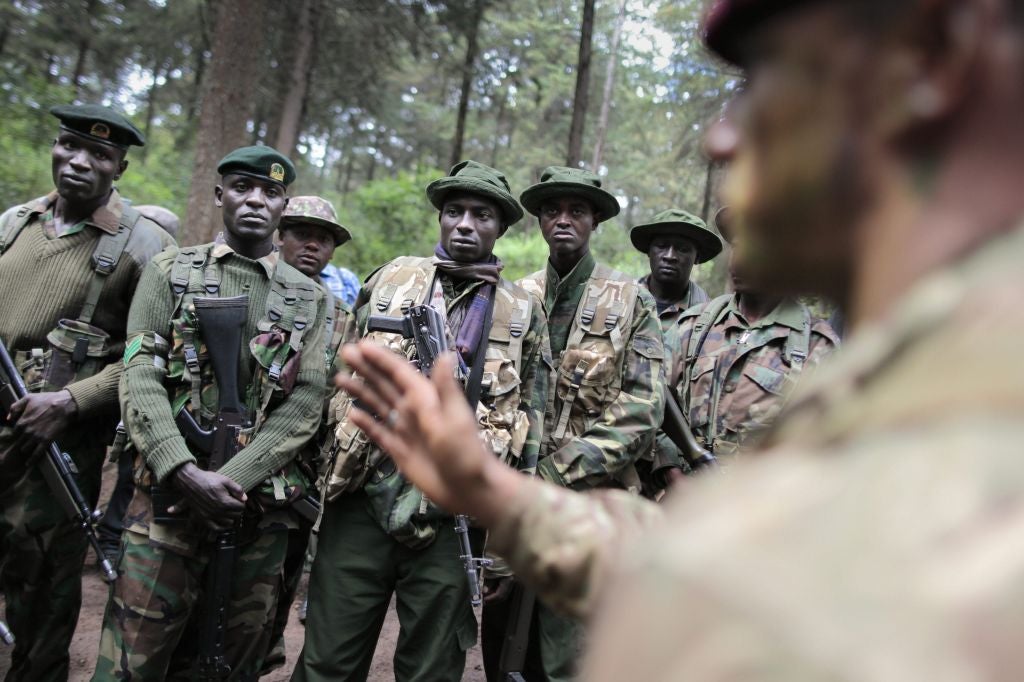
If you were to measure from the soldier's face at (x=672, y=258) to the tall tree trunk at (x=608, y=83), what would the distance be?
14.1m

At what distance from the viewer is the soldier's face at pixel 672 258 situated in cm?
576

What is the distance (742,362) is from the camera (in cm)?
441

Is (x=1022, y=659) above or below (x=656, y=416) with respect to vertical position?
below

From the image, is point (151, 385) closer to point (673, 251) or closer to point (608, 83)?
point (673, 251)

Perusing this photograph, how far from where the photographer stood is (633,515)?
1196 millimetres

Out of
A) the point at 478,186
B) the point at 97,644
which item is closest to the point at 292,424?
the point at 478,186

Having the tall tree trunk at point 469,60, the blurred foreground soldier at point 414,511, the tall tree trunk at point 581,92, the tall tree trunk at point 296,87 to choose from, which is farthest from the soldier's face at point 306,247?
the tall tree trunk at point 296,87

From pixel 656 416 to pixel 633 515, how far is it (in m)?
2.88

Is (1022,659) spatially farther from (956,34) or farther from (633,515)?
(633,515)

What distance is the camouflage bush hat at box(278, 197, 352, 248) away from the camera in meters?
6.08

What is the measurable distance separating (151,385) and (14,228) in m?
1.48

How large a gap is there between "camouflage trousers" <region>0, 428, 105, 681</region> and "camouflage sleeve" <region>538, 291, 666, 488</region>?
254 cm

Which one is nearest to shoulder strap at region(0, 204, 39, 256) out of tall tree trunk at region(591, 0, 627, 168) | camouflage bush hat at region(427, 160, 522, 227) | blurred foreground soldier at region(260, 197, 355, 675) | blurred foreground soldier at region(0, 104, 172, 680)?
blurred foreground soldier at region(0, 104, 172, 680)

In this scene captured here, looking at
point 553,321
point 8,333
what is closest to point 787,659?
point 553,321
